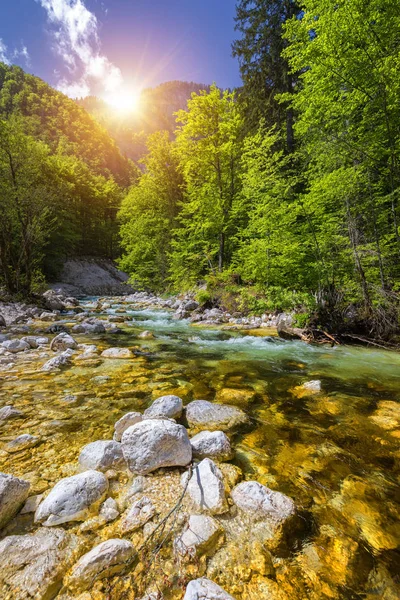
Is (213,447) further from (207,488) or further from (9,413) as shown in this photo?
(9,413)

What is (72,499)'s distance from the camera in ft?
4.97

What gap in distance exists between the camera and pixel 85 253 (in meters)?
32.1

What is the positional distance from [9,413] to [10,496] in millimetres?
1524

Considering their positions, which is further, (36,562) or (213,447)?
(213,447)

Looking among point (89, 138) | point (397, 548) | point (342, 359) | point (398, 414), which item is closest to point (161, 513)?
point (397, 548)

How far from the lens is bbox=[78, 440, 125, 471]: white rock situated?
1889 millimetres

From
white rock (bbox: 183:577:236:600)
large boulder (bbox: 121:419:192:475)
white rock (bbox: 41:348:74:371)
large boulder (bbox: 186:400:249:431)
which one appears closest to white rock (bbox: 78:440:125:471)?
large boulder (bbox: 121:419:192:475)

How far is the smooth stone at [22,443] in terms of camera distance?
2.14 metres

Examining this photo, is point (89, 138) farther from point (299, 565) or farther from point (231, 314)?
point (299, 565)

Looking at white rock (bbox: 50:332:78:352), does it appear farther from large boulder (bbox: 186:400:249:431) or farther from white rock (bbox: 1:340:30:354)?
large boulder (bbox: 186:400:249:431)

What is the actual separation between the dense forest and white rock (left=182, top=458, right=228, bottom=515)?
238 inches

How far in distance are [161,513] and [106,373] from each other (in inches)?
113

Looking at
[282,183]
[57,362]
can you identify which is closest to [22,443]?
[57,362]

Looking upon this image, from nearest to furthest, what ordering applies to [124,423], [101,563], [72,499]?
1. [101,563]
2. [72,499]
3. [124,423]
